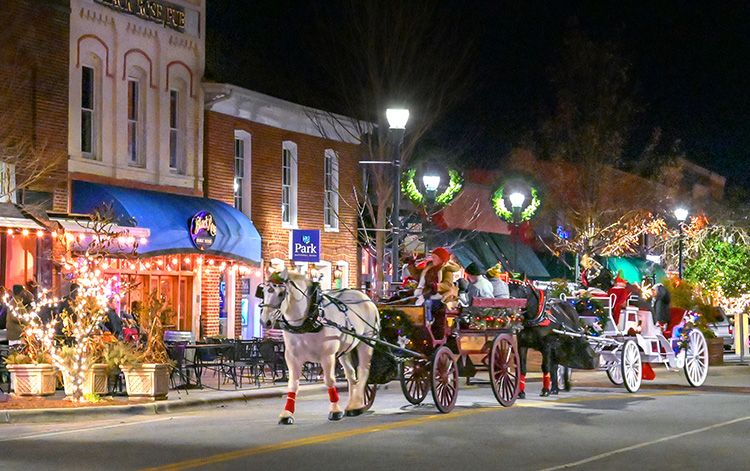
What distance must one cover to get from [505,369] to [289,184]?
60.1ft

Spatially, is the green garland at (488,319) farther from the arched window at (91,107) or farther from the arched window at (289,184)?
the arched window at (289,184)

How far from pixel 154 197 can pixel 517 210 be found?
29.4 feet

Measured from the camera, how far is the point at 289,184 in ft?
124

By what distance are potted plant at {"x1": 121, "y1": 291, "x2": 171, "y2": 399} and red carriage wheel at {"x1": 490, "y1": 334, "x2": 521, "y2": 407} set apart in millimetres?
5340

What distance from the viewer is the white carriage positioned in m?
23.9

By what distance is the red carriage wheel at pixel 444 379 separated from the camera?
18.6 m

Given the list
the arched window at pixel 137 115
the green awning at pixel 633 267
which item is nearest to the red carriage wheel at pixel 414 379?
the arched window at pixel 137 115

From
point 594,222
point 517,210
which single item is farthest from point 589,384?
point 594,222

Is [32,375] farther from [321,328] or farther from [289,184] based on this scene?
[289,184]

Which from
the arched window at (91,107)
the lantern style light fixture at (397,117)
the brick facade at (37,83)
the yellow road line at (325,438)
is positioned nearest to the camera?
the yellow road line at (325,438)

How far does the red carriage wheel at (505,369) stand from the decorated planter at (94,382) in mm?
6303

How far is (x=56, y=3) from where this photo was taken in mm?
29172

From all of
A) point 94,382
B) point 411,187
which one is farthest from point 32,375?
point 411,187

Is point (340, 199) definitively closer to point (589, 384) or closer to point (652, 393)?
point (589, 384)
